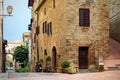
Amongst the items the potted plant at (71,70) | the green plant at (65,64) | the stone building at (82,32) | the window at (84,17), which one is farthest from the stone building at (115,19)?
the potted plant at (71,70)

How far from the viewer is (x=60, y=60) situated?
3186 centimetres

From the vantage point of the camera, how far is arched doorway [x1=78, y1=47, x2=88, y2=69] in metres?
31.3

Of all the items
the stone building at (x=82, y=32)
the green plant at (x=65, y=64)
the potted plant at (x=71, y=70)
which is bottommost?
the potted plant at (x=71, y=70)

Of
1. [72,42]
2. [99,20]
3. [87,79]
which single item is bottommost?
[87,79]

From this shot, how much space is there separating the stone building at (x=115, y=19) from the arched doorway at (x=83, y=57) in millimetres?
6849

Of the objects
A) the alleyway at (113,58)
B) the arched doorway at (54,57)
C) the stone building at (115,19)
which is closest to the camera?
the alleyway at (113,58)

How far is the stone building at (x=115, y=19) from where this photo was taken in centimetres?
3725

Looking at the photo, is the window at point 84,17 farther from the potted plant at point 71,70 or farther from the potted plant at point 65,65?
the potted plant at point 71,70

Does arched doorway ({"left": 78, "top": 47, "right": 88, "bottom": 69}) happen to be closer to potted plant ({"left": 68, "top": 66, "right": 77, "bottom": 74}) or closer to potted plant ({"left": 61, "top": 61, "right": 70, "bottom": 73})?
potted plant ({"left": 61, "top": 61, "right": 70, "bottom": 73})

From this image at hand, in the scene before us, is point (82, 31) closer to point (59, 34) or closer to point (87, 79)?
point (59, 34)

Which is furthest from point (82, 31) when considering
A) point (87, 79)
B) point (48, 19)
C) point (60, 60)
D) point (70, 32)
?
point (87, 79)

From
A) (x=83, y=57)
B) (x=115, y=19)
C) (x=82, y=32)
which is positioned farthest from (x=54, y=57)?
(x=115, y=19)

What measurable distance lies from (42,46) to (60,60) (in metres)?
10.8

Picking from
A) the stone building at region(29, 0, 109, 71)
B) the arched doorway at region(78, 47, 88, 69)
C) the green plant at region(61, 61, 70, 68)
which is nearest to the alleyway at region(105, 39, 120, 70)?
the stone building at region(29, 0, 109, 71)
